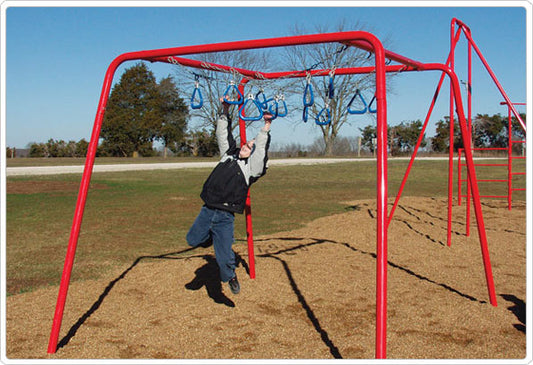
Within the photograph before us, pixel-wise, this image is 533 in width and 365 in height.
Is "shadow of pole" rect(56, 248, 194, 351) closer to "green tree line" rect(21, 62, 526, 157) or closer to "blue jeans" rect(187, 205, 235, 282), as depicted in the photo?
"blue jeans" rect(187, 205, 235, 282)

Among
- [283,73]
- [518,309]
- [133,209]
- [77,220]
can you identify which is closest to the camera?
[77,220]

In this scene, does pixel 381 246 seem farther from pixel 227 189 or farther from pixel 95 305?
pixel 95 305

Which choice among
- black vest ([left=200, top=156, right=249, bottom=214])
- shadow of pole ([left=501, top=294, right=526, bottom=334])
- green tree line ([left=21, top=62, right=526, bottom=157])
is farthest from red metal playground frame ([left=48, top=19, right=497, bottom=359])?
green tree line ([left=21, top=62, right=526, bottom=157])

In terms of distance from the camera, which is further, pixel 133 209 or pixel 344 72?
pixel 133 209

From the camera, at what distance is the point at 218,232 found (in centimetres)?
496

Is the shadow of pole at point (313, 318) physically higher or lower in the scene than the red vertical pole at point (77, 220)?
lower

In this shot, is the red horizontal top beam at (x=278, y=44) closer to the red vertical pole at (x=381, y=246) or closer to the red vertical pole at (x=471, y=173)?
the red vertical pole at (x=471, y=173)

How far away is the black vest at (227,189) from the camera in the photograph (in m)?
4.95

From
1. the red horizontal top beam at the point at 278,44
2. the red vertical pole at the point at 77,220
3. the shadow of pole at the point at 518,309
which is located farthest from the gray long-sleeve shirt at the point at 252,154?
the shadow of pole at the point at 518,309

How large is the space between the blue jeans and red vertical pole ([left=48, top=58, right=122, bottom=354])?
118cm

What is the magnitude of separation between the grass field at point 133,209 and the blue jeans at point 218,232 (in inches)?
84.4

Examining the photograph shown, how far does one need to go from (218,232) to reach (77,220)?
135 cm

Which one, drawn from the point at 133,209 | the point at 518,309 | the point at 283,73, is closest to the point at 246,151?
the point at 283,73

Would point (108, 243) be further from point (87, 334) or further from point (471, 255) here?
point (471, 255)
